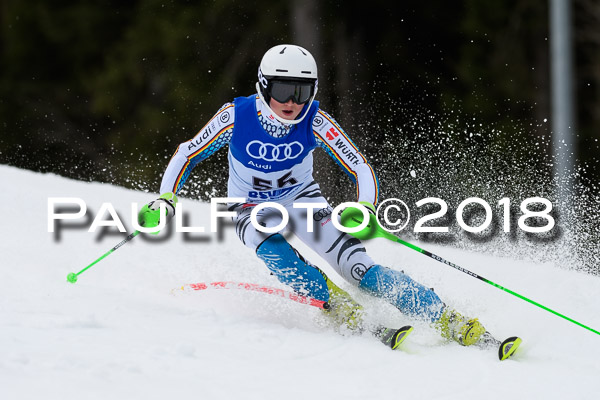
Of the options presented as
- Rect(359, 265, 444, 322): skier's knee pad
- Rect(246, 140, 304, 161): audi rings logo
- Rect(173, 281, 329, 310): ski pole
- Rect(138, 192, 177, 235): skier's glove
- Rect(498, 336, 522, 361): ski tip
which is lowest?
Rect(498, 336, 522, 361): ski tip

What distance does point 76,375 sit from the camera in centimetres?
287

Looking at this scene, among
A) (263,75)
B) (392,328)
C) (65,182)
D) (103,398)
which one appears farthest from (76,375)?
(65,182)

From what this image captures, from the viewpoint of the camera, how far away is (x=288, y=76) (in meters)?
4.16

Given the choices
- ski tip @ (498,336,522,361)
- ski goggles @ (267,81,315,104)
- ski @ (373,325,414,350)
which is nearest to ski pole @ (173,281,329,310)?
ski @ (373,325,414,350)

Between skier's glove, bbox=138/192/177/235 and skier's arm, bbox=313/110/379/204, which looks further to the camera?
skier's arm, bbox=313/110/379/204

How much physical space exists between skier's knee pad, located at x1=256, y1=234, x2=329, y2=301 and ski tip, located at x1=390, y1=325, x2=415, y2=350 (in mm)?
549

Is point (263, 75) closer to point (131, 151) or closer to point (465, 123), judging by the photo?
point (465, 123)

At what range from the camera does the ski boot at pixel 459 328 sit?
3.86 metres

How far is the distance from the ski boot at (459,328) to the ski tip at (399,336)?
0.31 m

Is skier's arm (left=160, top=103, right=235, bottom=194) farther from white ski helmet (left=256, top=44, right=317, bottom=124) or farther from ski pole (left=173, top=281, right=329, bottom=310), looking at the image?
ski pole (left=173, top=281, right=329, bottom=310)

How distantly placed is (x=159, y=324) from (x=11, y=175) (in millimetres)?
4635

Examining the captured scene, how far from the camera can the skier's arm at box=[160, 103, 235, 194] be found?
434 cm

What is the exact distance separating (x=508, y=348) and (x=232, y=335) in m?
1.27
